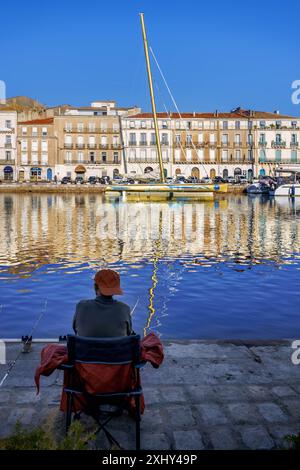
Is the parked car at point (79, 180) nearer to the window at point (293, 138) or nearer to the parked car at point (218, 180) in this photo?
the parked car at point (218, 180)

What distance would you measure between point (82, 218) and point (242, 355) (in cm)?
2809

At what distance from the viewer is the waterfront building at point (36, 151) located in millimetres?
85562

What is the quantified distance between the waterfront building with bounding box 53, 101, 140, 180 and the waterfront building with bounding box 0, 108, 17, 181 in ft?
20.5

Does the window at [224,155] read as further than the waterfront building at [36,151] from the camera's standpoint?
Yes

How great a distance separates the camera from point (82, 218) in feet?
113

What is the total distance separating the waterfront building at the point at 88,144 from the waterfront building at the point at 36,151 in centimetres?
106

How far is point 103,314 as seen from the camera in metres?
4.96

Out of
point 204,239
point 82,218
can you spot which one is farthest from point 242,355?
point 82,218

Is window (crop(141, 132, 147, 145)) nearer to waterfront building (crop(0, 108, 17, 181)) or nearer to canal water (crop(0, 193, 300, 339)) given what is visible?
waterfront building (crop(0, 108, 17, 181))

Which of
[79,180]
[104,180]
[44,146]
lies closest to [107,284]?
[104,180]

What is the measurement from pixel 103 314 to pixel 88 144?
84.5 metres

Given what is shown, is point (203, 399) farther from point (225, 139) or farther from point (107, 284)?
point (225, 139)

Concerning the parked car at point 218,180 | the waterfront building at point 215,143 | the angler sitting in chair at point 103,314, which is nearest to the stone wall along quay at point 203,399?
the angler sitting in chair at point 103,314

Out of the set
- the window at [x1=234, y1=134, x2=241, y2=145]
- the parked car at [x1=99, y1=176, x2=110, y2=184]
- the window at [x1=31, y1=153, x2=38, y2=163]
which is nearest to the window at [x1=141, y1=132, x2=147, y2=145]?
the parked car at [x1=99, y1=176, x2=110, y2=184]
